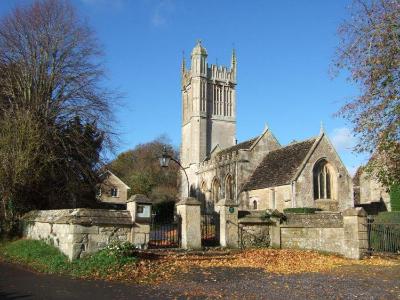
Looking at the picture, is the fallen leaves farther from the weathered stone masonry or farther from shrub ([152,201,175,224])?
shrub ([152,201,175,224])

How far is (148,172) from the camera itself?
64750 mm

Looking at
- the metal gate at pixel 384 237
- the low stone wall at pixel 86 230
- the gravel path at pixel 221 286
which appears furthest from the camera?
the metal gate at pixel 384 237

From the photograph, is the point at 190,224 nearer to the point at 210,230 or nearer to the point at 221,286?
the point at 210,230

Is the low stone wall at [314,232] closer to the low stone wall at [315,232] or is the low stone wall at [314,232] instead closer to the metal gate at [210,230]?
the low stone wall at [315,232]

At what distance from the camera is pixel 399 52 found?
11234 mm

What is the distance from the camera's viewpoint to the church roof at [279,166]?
102 ft

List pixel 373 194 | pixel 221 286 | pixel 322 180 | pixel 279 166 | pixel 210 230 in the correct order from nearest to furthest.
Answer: pixel 221 286
pixel 210 230
pixel 322 180
pixel 279 166
pixel 373 194

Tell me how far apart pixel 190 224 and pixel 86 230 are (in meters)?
4.28

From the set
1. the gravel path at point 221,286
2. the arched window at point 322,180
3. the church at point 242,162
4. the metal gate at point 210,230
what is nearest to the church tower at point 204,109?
the church at point 242,162

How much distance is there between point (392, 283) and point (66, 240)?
832 cm

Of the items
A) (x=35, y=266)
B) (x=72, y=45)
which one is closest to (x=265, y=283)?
(x=35, y=266)

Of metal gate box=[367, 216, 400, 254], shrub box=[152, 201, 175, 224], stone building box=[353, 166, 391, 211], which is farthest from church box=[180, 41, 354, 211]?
metal gate box=[367, 216, 400, 254]

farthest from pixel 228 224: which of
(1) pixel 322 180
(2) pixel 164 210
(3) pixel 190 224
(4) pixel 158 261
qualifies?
(2) pixel 164 210

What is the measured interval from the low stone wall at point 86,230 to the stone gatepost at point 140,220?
5.9 inches
